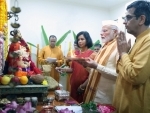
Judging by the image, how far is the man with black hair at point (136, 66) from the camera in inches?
42.4

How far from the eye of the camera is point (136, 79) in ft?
3.52

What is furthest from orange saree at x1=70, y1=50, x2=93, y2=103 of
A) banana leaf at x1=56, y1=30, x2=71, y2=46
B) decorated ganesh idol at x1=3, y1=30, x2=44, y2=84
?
banana leaf at x1=56, y1=30, x2=71, y2=46

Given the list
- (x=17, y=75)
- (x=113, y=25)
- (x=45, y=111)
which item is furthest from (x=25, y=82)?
(x=113, y=25)

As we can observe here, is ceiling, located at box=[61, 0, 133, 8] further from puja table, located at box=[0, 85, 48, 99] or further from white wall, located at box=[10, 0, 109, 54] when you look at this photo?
puja table, located at box=[0, 85, 48, 99]

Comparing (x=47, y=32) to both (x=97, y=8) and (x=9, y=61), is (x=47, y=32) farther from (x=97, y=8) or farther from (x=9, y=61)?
(x=9, y=61)

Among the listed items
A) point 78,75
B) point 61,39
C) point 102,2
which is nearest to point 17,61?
point 78,75

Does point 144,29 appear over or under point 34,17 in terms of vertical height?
under

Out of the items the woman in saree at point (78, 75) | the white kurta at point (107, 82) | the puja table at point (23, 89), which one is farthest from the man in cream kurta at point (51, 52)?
the puja table at point (23, 89)

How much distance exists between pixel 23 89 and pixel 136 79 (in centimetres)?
73

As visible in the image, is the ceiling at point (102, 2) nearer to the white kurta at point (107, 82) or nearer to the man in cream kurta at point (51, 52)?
the man in cream kurta at point (51, 52)

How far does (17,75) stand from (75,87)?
1214 mm

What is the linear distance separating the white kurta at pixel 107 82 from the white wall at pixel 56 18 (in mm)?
3388

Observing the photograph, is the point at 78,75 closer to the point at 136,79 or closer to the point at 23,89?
the point at 23,89

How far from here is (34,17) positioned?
15.8 feet
